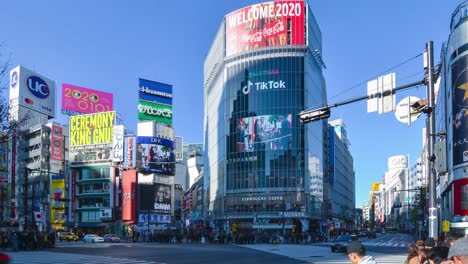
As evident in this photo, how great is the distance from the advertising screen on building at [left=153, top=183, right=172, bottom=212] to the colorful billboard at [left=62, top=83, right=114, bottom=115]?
1997 centimetres

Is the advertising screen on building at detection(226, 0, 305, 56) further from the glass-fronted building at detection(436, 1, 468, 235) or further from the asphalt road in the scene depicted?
the asphalt road

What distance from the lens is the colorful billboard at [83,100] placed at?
106750mm

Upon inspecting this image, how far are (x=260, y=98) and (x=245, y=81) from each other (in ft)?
15.3

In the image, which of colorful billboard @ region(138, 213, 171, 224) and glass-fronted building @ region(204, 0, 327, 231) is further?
colorful billboard @ region(138, 213, 171, 224)

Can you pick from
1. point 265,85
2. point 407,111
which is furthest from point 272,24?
point 407,111

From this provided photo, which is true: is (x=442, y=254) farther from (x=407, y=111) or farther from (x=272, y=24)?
(x=272, y=24)

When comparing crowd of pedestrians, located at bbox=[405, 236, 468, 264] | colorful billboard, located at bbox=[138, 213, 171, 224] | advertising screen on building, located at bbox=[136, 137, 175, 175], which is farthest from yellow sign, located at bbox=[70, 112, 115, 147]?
crowd of pedestrians, located at bbox=[405, 236, 468, 264]

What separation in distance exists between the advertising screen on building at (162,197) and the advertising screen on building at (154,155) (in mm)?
3020

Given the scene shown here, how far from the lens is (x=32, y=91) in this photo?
330 ft

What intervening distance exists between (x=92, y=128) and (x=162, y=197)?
1806 cm

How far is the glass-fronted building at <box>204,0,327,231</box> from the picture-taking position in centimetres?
9275

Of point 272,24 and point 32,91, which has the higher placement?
point 272,24

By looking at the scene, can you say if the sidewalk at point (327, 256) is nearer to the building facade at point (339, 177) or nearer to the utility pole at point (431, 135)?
the utility pole at point (431, 135)

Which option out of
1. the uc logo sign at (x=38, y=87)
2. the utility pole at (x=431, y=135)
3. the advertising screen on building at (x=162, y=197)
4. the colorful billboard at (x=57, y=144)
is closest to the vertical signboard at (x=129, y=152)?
the advertising screen on building at (x=162, y=197)
